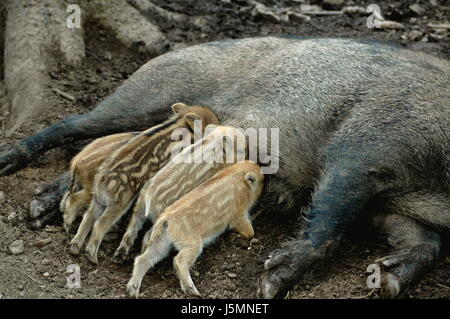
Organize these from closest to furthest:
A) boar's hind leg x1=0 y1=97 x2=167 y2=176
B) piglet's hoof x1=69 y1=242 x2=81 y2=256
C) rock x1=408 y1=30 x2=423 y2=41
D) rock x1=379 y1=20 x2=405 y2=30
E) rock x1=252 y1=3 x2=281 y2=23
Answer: piglet's hoof x1=69 y1=242 x2=81 y2=256, boar's hind leg x1=0 y1=97 x2=167 y2=176, rock x1=408 y1=30 x2=423 y2=41, rock x1=379 y1=20 x2=405 y2=30, rock x1=252 y1=3 x2=281 y2=23

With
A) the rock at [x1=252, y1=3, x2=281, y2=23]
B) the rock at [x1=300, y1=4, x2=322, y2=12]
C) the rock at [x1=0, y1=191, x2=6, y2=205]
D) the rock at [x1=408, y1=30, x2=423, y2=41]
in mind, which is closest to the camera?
the rock at [x1=0, y1=191, x2=6, y2=205]

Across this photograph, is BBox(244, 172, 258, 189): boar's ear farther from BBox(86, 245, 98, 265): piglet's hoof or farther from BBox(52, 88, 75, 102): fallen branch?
BBox(52, 88, 75, 102): fallen branch

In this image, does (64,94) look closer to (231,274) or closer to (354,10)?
(231,274)

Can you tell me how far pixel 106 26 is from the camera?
705cm

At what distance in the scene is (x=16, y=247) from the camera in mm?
4609

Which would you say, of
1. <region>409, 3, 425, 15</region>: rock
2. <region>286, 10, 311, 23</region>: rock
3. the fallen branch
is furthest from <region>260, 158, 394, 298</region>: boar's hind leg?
<region>409, 3, 425, 15</region>: rock

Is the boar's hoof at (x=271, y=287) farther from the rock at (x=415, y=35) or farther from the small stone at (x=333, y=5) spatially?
the small stone at (x=333, y=5)

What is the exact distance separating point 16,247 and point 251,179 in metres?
1.49

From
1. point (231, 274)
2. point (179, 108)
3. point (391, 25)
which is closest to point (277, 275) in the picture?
point (231, 274)

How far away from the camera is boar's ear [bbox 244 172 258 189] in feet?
15.3

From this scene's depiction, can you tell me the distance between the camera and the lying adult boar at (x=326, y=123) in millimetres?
4605

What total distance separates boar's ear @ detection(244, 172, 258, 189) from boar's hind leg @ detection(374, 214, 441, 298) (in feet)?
2.74

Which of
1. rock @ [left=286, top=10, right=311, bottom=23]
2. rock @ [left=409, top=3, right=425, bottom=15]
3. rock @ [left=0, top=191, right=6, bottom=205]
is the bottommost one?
rock @ [left=0, top=191, right=6, bottom=205]

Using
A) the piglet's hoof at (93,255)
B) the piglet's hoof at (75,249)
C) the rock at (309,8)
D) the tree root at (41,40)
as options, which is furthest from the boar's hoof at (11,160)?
the rock at (309,8)
